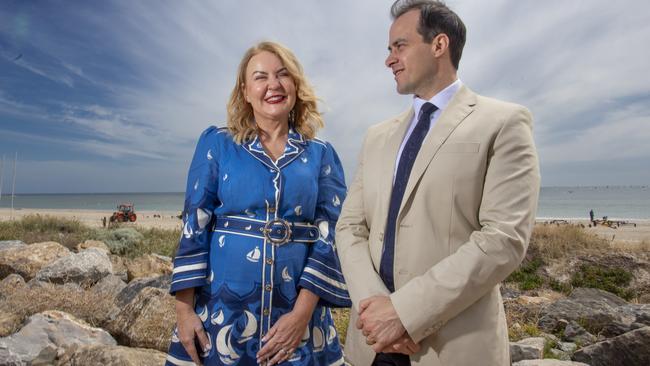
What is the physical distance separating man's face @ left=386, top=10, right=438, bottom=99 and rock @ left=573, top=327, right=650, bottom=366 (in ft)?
11.4

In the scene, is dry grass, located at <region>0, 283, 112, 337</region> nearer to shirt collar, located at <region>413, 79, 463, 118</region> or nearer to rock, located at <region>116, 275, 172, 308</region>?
rock, located at <region>116, 275, 172, 308</region>

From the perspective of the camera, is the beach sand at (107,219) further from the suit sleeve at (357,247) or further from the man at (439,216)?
the man at (439,216)

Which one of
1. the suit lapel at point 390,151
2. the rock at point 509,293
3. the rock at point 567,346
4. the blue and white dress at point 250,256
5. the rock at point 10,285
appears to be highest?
the suit lapel at point 390,151

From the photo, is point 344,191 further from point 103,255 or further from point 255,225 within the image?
point 103,255

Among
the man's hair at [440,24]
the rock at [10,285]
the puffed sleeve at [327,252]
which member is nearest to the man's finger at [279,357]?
the puffed sleeve at [327,252]

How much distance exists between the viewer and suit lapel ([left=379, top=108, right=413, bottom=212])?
168 cm

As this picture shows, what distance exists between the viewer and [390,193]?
5.48ft

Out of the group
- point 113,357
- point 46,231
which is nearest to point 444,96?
point 113,357

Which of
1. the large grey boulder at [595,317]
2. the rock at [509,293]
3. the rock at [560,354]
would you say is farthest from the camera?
the rock at [509,293]

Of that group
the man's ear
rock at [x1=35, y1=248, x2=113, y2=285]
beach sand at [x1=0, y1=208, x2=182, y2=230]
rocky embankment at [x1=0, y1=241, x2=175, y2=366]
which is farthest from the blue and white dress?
beach sand at [x1=0, y1=208, x2=182, y2=230]

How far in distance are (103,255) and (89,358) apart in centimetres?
524

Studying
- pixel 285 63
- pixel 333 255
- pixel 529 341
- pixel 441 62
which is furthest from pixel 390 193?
pixel 529 341

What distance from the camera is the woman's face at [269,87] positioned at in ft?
7.45

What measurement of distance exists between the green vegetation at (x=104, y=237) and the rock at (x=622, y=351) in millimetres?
9195
